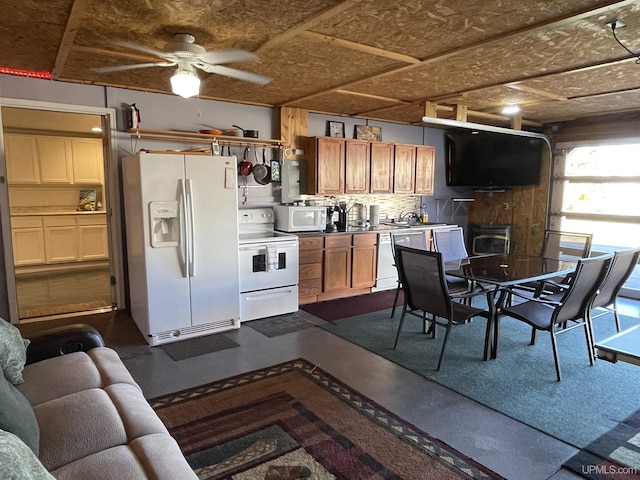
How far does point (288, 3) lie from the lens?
2275 millimetres

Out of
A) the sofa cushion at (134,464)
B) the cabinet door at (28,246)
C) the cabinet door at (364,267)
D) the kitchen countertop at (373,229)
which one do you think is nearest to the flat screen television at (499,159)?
the kitchen countertop at (373,229)

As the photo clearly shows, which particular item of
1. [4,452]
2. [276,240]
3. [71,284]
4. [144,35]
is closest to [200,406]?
[4,452]

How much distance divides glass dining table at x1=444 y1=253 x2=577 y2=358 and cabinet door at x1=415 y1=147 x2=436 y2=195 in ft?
7.70

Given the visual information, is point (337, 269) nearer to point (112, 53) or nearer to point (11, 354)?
point (112, 53)

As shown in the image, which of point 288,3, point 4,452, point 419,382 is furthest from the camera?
point 419,382

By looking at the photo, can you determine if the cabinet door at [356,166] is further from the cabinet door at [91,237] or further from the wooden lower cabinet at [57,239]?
the cabinet door at [91,237]

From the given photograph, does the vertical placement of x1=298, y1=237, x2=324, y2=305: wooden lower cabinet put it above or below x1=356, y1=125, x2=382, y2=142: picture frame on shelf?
below

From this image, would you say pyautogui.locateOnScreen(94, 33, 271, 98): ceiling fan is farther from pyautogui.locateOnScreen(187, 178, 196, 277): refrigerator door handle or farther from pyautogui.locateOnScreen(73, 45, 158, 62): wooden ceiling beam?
pyautogui.locateOnScreen(187, 178, 196, 277): refrigerator door handle

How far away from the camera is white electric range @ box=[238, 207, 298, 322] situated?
433 cm

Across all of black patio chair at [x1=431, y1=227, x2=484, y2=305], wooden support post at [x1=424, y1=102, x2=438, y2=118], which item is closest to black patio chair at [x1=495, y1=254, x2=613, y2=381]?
black patio chair at [x1=431, y1=227, x2=484, y2=305]

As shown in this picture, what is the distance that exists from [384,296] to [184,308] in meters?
2.67

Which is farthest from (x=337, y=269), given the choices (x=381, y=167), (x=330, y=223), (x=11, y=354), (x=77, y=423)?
(x=77, y=423)

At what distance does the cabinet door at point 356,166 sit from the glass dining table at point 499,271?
192 cm

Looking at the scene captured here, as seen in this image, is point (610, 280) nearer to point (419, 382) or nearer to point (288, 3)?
point (419, 382)
